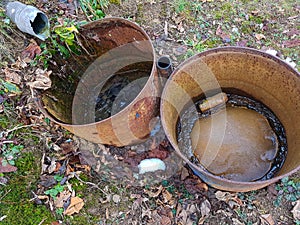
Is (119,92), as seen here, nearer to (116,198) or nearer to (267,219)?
(116,198)

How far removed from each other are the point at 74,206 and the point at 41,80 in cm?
100

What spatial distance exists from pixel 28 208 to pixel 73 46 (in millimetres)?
1376

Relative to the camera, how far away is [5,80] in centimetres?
249

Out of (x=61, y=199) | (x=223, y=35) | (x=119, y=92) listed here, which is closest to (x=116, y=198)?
(x=61, y=199)

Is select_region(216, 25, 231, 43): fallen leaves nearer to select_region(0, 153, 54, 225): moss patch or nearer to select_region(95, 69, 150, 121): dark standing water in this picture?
select_region(95, 69, 150, 121): dark standing water

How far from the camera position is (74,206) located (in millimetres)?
2219

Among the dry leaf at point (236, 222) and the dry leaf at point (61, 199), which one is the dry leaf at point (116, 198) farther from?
the dry leaf at point (236, 222)

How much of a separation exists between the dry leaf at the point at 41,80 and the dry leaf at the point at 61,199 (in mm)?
831

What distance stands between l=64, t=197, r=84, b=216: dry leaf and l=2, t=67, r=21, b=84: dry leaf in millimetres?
1126

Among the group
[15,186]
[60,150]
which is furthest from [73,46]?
[15,186]

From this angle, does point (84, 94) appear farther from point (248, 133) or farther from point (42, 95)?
point (248, 133)

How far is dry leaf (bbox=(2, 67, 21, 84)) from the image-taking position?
2502 millimetres

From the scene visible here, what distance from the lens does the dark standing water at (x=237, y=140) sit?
247 centimetres

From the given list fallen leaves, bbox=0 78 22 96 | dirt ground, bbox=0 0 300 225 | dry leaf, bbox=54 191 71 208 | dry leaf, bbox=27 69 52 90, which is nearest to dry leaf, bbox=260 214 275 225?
dirt ground, bbox=0 0 300 225
